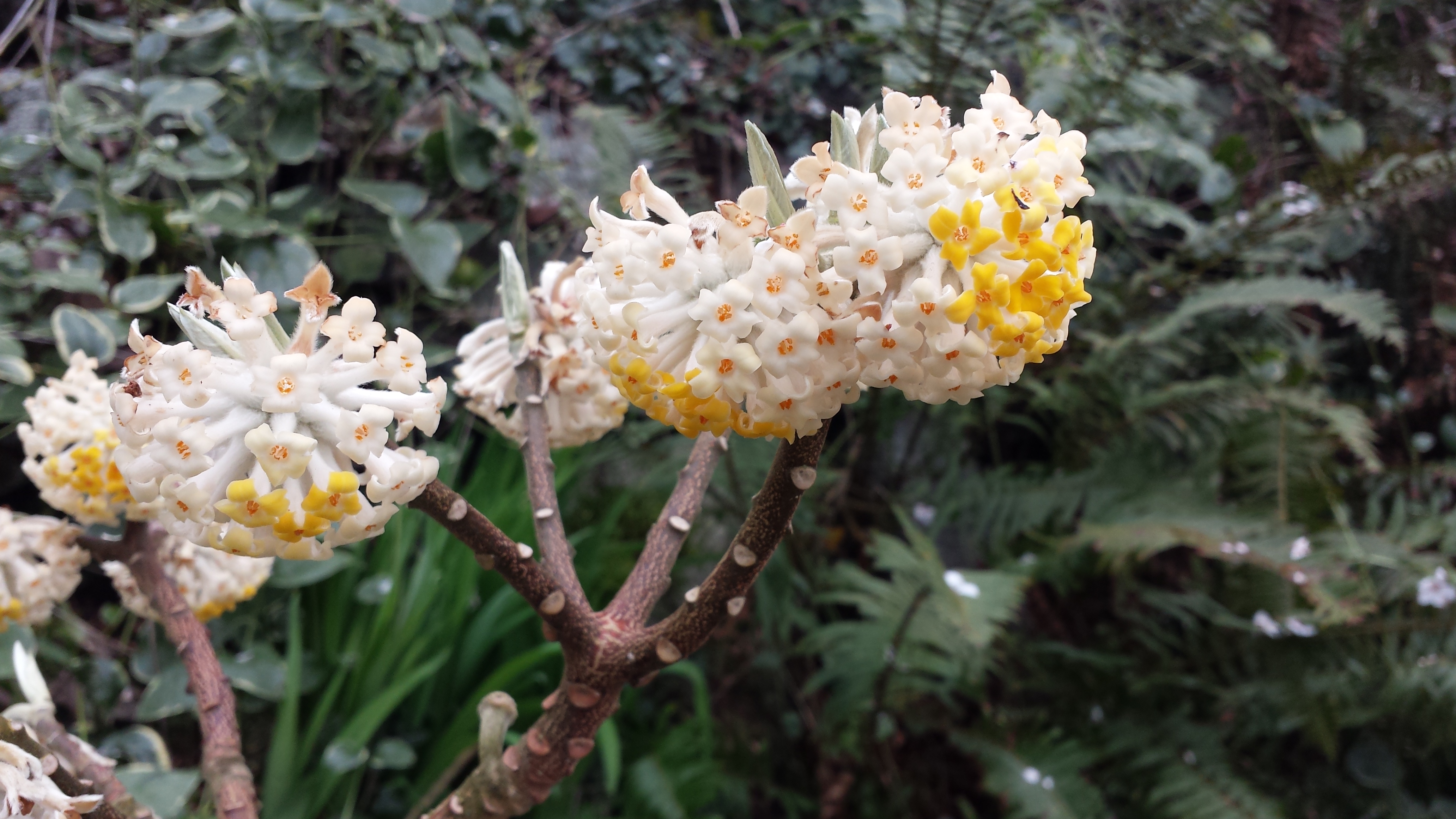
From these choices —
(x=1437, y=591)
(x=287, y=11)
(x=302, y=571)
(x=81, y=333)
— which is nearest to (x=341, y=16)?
(x=287, y=11)

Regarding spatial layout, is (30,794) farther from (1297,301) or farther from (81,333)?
(1297,301)

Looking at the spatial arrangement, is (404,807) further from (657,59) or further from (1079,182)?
(657,59)

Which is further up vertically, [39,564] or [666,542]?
[666,542]

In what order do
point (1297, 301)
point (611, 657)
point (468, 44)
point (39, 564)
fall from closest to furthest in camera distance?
point (611, 657) → point (39, 564) → point (1297, 301) → point (468, 44)

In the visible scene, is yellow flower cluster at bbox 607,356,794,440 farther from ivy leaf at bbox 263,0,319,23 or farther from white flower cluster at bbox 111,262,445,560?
ivy leaf at bbox 263,0,319,23

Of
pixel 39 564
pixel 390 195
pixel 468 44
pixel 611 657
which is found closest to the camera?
pixel 611 657

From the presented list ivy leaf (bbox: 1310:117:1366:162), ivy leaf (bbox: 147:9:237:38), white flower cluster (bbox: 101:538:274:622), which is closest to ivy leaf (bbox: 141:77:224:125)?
ivy leaf (bbox: 147:9:237:38)

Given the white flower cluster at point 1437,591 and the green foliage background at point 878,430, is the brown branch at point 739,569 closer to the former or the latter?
the green foliage background at point 878,430
